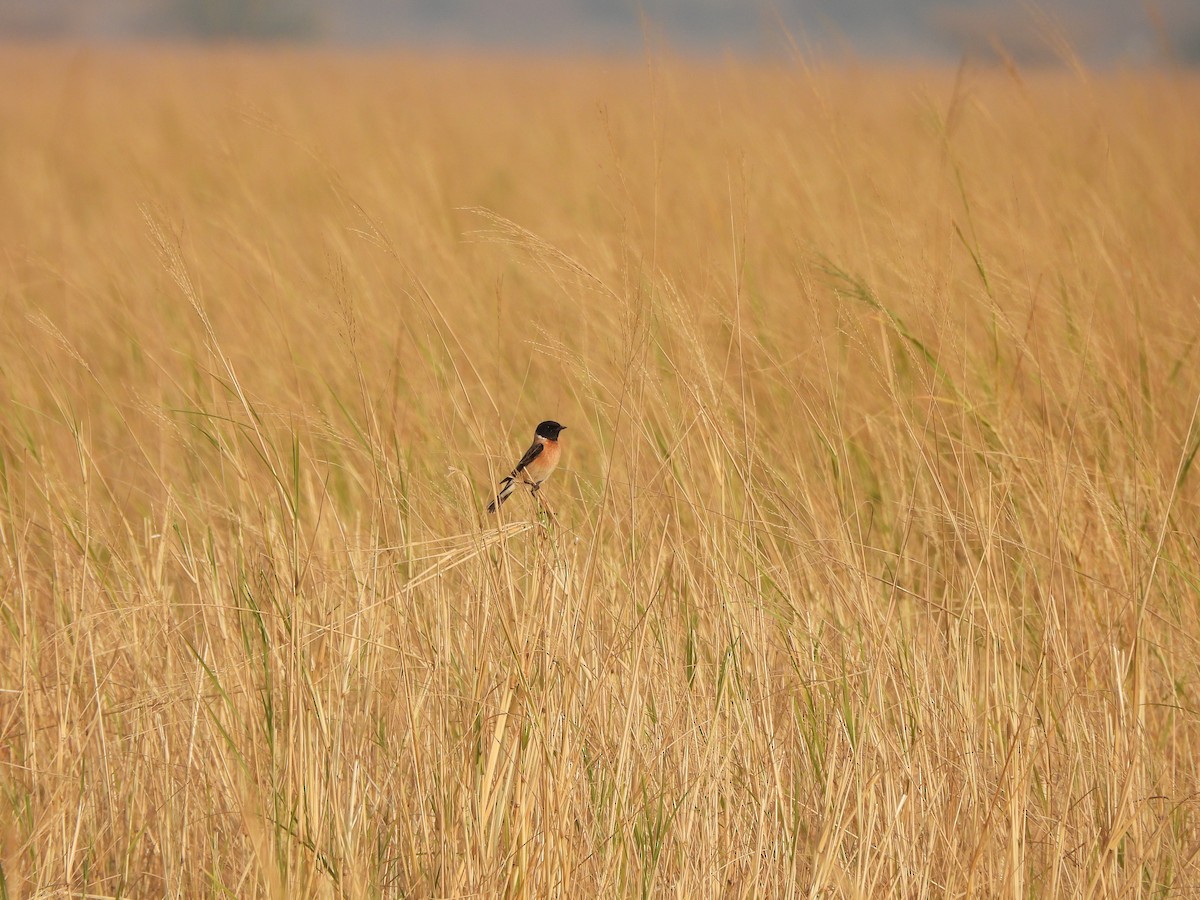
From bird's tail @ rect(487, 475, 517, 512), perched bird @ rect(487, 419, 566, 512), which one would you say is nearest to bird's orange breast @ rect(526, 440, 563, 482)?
perched bird @ rect(487, 419, 566, 512)

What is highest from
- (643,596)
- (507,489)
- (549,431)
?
(549,431)

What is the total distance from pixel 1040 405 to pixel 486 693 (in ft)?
7.01

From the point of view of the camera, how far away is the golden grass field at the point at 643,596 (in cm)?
198

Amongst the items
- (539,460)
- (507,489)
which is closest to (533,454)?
(539,460)

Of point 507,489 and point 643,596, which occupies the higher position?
point 507,489

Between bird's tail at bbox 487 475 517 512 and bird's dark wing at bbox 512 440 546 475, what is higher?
bird's dark wing at bbox 512 440 546 475

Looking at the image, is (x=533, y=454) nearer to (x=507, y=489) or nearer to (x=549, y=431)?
(x=549, y=431)

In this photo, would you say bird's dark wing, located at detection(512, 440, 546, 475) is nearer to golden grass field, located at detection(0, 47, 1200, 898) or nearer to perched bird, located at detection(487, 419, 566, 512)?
perched bird, located at detection(487, 419, 566, 512)

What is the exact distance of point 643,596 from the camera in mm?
2533

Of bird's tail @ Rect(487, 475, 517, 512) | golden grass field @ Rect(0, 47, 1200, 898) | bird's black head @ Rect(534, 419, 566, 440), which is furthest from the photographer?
bird's black head @ Rect(534, 419, 566, 440)

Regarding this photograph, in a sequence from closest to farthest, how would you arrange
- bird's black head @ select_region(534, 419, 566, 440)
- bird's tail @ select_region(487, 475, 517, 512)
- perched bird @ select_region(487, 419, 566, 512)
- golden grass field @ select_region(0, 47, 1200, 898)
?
golden grass field @ select_region(0, 47, 1200, 898) < bird's tail @ select_region(487, 475, 517, 512) < perched bird @ select_region(487, 419, 566, 512) < bird's black head @ select_region(534, 419, 566, 440)

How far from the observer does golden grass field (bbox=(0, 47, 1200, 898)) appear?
77.8 inches

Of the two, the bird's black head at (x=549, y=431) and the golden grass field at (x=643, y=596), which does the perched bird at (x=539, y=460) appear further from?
the golden grass field at (x=643, y=596)

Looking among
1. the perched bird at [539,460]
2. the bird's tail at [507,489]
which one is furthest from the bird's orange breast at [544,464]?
the bird's tail at [507,489]
